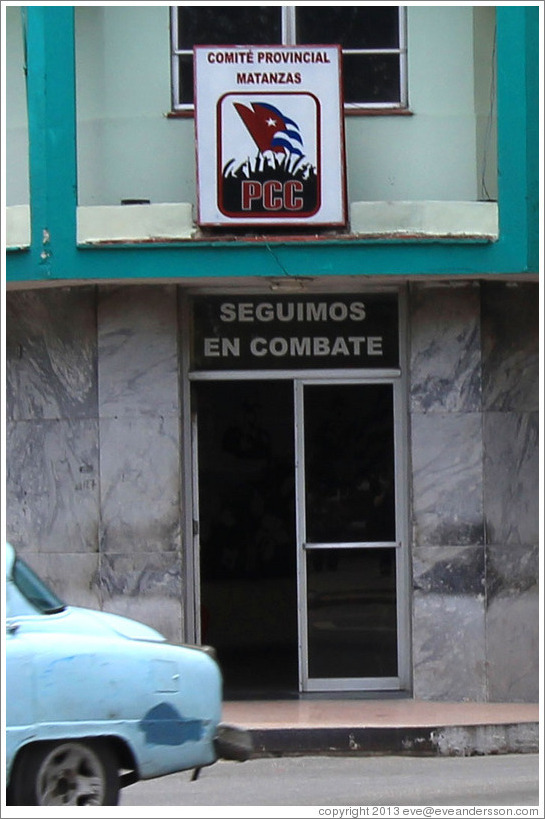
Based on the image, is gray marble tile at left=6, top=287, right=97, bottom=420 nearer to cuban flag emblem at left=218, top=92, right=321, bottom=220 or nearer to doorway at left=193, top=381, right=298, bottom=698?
doorway at left=193, top=381, right=298, bottom=698

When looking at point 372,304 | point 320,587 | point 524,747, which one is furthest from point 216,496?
point 524,747

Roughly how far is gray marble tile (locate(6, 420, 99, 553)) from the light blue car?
445cm

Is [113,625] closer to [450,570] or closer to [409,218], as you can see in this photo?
[450,570]

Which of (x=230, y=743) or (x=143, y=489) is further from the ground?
(x=143, y=489)

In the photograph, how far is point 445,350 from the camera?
38.5 ft

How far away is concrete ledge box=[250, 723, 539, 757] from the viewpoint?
10.1m

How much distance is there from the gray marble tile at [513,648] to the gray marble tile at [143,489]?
280 cm

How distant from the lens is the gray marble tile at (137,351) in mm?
11734

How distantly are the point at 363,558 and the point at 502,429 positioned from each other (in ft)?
5.42

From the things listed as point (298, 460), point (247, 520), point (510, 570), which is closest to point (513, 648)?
point (510, 570)

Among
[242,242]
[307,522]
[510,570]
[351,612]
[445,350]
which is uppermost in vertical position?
[242,242]

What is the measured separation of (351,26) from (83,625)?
6751 millimetres

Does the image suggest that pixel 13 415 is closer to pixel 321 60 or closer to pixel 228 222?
pixel 228 222

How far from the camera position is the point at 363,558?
39.3 feet
